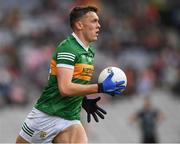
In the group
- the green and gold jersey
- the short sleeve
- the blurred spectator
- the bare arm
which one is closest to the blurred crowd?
the blurred spectator

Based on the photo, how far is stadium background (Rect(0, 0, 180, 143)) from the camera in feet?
53.1

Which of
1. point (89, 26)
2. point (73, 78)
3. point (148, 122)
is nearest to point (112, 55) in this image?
point (148, 122)

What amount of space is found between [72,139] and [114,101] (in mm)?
9376

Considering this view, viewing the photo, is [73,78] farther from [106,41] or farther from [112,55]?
[106,41]

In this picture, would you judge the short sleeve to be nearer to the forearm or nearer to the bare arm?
the bare arm

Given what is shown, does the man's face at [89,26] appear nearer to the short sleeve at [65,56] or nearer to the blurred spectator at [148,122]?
the short sleeve at [65,56]

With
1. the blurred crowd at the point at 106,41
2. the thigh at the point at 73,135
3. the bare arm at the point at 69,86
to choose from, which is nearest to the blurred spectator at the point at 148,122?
the blurred crowd at the point at 106,41

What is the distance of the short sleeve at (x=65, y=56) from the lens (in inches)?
296

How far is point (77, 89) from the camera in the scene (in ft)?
24.2

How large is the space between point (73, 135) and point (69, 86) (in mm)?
582

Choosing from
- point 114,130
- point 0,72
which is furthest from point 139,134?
point 0,72

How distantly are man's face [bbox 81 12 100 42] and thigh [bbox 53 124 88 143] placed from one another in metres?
0.86

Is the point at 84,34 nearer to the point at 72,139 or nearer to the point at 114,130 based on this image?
the point at 72,139

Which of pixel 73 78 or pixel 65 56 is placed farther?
pixel 73 78
